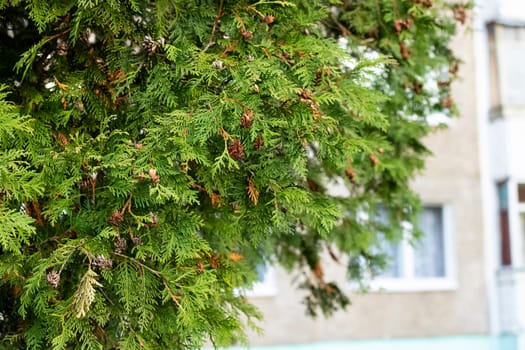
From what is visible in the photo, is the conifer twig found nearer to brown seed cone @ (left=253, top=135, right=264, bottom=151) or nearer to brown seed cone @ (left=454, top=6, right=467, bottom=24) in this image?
brown seed cone @ (left=253, top=135, right=264, bottom=151)

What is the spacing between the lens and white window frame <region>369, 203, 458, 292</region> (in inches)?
504

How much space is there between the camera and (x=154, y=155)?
338 centimetres

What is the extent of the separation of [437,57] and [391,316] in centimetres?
741

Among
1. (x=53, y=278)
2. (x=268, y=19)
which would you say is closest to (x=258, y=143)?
(x=268, y=19)

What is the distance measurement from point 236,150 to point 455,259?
408 inches

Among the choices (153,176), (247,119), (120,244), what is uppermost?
(247,119)

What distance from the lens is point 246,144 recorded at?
3488 millimetres

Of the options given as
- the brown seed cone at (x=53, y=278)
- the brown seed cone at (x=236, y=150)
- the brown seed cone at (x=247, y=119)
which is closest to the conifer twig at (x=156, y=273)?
the brown seed cone at (x=53, y=278)

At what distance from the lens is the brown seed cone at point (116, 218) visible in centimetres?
344

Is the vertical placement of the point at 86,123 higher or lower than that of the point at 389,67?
lower

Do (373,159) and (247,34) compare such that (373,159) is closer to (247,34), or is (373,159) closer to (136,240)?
(247,34)

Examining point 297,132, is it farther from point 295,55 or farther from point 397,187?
point 397,187

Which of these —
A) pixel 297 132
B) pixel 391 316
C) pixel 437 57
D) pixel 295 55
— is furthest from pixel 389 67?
pixel 391 316

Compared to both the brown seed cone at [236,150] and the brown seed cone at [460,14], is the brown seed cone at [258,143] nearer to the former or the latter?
the brown seed cone at [236,150]
